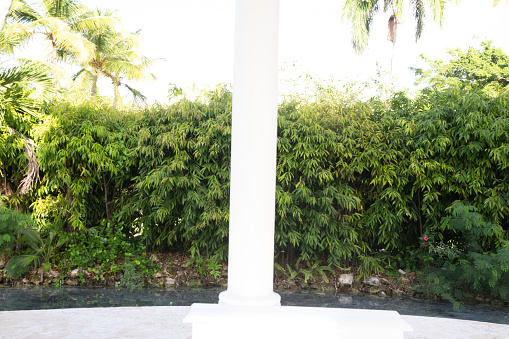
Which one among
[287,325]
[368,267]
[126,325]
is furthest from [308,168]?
[287,325]

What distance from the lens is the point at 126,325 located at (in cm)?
342

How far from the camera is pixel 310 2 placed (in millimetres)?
16938

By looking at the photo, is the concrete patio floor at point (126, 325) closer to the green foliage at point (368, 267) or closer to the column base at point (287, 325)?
the green foliage at point (368, 267)

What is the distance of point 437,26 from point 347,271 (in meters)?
11.2

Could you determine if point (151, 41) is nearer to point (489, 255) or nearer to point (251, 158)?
point (489, 255)

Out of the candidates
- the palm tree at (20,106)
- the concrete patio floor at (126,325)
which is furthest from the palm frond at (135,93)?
the concrete patio floor at (126,325)

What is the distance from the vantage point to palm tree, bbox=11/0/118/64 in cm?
1501

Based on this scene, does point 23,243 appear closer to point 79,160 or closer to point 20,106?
point 79,160

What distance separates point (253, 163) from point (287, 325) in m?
0.73

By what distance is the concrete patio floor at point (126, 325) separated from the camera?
3.19m

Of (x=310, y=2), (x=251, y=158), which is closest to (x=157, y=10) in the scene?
(x=310, y=2)

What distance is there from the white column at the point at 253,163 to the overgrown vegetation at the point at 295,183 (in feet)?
9.42

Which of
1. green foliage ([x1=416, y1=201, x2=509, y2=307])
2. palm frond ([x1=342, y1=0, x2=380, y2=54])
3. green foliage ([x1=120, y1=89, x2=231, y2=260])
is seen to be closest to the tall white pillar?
green foliage ([x1=120, y1=89, x2=231, y2=260])

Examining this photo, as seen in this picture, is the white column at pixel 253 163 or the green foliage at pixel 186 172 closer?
the white column at pixel 253 163
